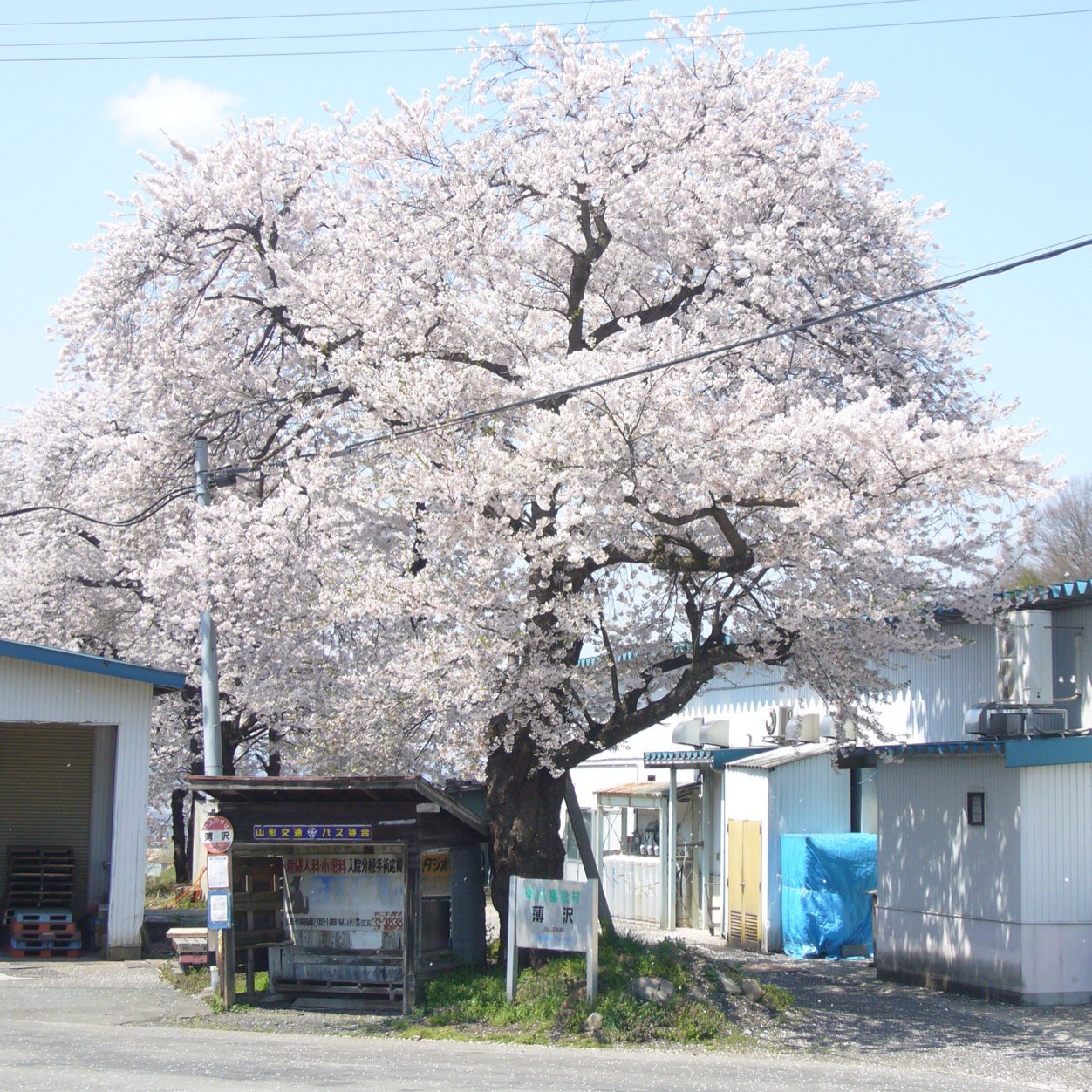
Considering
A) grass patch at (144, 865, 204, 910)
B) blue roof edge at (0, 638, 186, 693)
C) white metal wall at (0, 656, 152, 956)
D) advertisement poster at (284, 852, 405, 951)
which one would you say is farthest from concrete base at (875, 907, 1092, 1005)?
grass patch at (144, 865, 204, 910)

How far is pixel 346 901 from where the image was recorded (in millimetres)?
16547

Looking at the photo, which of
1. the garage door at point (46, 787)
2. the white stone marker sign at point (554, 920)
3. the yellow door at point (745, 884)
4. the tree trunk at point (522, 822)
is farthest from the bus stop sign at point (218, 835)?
the garage door at point (46, 787)

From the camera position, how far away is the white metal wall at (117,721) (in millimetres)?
20969

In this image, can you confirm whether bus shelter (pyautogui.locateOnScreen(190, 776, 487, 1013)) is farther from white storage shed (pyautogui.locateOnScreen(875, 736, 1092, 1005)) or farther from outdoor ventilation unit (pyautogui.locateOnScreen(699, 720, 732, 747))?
outdoor ventilation unit (pyautogui.locateOnScreen(699, 720, 732, 747))

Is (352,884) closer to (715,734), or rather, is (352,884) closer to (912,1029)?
(912,1029)

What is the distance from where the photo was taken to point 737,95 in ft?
57.3

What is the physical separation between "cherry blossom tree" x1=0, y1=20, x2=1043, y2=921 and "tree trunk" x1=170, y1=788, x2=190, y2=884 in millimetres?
16916

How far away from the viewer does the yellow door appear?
23.1 metres

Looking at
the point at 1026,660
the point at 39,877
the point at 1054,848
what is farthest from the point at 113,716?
the point at 1054,848

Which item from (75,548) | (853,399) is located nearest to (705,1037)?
(853,399)

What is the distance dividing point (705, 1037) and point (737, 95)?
1145 centimetres

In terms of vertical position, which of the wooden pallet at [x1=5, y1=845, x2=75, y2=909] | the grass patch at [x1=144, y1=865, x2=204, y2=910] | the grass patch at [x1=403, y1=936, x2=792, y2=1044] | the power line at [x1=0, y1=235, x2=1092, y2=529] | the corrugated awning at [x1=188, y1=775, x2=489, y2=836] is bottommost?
the grass patch at [x1=144, y1=865, x2=204, y2=910]

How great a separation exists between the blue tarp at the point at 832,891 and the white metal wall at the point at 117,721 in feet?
34.7

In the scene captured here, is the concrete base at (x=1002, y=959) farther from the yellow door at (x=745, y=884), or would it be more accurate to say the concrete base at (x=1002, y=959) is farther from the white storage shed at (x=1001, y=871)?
the yellow door at (x=745, y=884)
